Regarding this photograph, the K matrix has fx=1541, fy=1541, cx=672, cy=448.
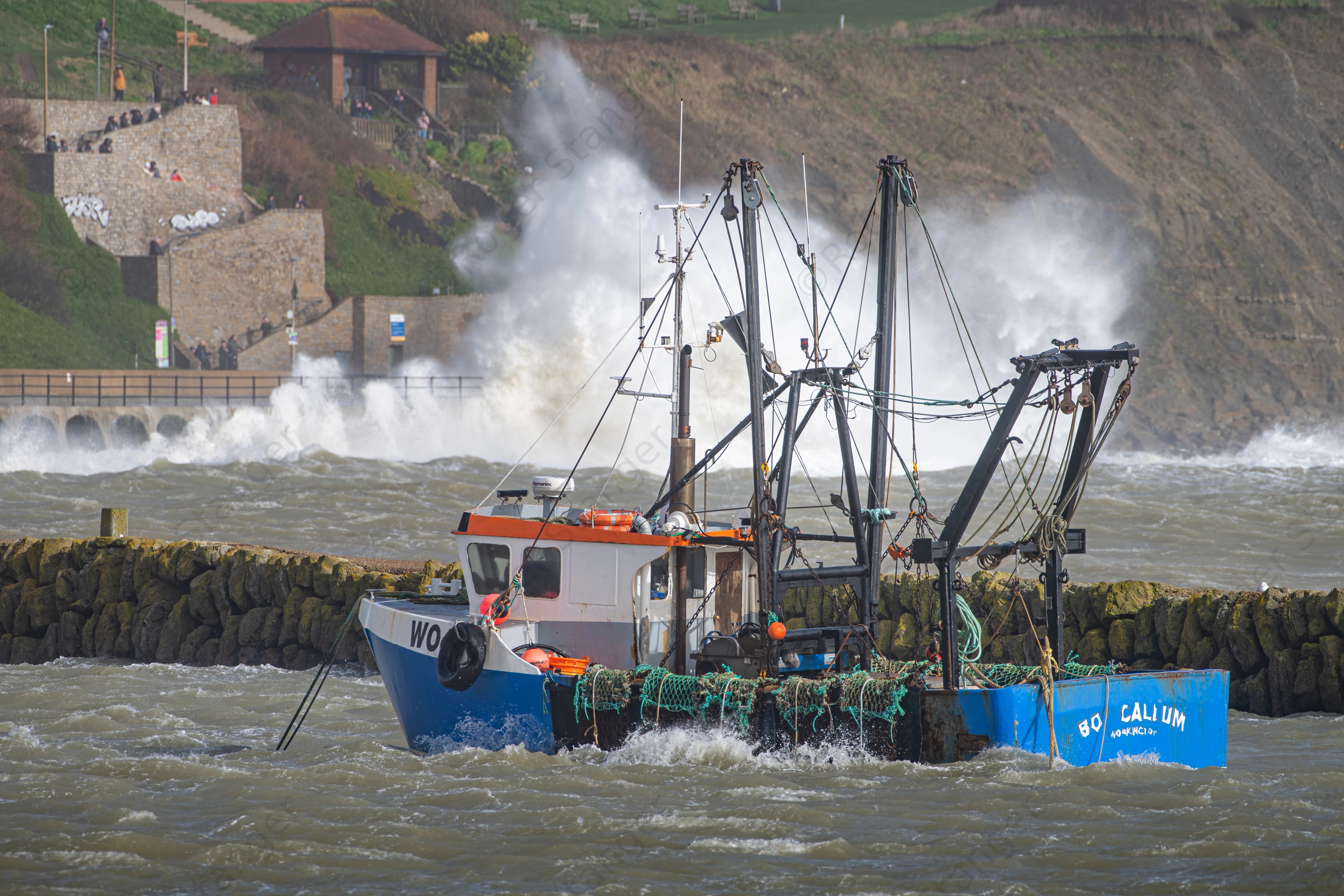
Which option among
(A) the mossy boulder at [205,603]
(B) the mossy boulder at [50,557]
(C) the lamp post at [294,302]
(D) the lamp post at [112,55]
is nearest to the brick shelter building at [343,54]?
(D) the lamp post at [112,55]

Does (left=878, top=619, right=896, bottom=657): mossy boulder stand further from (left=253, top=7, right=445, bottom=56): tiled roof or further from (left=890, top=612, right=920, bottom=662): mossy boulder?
(left=253, top=7, right=445, bottom=56): tiled roof

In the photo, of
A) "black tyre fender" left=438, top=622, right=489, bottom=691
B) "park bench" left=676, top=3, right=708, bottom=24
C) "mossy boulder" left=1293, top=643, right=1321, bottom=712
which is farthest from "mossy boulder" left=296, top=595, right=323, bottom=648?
"park bench" left=676, top=3, right=708, bottom=24

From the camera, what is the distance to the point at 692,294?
5822 centimetres

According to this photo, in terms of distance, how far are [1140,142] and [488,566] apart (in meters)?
94.4

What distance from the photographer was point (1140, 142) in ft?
335

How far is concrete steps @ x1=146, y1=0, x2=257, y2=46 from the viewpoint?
318ft

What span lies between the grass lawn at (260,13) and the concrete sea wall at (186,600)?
80789 millimetres

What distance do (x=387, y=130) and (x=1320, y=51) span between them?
217ft

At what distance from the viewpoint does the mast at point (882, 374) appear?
52.2 ft

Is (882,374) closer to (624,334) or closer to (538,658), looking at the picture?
(538,658)

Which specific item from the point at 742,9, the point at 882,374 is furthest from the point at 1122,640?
the point at 742,9

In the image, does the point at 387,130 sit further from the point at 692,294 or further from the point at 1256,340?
the point at 1256,340

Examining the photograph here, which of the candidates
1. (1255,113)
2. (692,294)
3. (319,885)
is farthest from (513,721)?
(1255,113)

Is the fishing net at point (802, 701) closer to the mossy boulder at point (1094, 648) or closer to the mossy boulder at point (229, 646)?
the mossy boulder at point (1094, 648)
